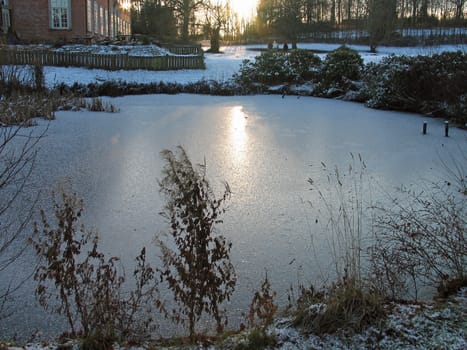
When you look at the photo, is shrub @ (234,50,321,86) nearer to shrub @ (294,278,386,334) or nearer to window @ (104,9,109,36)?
window @ (104,9,109,36)

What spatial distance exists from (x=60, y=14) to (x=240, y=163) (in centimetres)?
2069

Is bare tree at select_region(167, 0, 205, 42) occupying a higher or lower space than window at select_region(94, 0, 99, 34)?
higher

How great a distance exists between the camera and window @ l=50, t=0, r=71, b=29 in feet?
80.4

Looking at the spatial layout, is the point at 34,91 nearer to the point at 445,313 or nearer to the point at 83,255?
the point at 83,255

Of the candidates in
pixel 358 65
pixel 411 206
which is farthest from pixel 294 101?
pixel 411 206

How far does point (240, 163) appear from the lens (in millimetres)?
7586

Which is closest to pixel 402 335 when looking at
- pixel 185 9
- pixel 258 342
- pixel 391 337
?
pixel 391 337

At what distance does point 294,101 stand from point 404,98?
378cm

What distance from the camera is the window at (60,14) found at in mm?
24516

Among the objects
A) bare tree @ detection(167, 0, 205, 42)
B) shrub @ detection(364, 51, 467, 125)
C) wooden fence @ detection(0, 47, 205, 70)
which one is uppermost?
bare tree @ detection(167, 0, 205, 42)

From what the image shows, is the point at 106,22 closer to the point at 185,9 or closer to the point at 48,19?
the point at 185,9

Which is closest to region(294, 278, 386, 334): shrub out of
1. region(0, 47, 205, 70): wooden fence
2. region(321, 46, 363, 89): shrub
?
region(321, 46, 363, 89): shrub

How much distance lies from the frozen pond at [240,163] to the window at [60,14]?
12766 mm

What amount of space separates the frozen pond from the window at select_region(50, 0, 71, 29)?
12766mm
